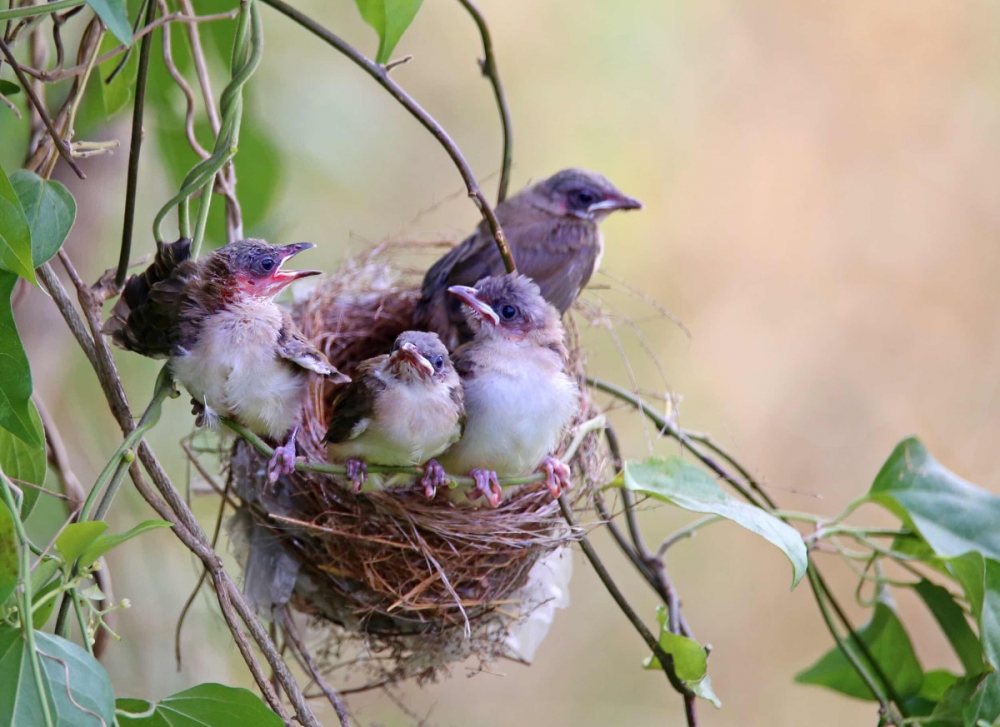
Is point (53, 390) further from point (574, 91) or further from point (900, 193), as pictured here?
point (900, 193)

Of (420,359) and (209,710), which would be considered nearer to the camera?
(209,710)

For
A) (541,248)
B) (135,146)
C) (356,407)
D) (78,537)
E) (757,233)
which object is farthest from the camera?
(757,233)

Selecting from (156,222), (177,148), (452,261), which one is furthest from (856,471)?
(156,222)

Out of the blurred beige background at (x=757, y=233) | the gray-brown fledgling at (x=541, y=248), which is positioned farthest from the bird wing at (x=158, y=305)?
the blurred beige background at (x=757, y=233)

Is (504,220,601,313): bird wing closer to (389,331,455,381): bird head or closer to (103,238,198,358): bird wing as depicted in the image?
(389,331,455,381): bird head

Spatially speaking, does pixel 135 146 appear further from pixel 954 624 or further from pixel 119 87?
pixel 954 624

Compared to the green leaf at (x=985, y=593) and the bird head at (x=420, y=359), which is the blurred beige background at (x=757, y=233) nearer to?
the green leaf at (x=985, y=593)

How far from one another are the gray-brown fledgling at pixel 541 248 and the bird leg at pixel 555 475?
0.50m

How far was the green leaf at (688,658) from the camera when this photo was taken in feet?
5.30

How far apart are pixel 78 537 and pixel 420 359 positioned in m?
0.65

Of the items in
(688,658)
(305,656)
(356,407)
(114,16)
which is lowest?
(305,656)

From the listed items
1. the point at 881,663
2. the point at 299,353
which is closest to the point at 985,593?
the point at 881,663

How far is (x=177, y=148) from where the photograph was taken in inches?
77.5

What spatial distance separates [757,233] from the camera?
387 cm
